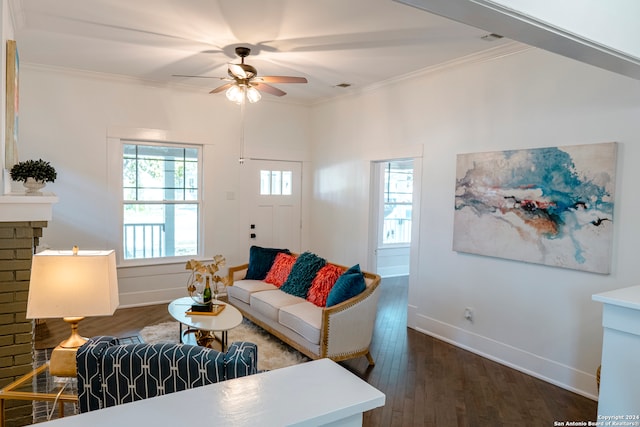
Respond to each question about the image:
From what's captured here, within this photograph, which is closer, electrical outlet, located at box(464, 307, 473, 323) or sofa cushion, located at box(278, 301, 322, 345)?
sofa cushion, located at box(278, 301, 322, 345)

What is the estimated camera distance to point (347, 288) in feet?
11.5

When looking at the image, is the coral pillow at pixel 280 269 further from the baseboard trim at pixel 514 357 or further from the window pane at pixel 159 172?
the window pane at pixel 159 172

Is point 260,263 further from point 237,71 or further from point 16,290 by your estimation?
point 16,290

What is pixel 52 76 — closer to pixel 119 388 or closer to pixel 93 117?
pixel 93 117

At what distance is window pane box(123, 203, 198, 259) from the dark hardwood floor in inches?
44.7

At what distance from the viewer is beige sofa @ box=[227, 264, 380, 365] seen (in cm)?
335

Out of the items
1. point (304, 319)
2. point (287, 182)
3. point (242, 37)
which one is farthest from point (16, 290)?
point (287, 182)

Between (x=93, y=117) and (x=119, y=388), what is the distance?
4.34 meters

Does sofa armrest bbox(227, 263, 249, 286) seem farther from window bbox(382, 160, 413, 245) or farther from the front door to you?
window bbox(382, 160, 413, 245)

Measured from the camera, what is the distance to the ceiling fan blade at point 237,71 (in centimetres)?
361

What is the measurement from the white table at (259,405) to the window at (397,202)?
6.81m

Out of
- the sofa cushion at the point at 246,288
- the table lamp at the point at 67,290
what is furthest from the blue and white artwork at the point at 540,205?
the table lamp at the point at 67,290

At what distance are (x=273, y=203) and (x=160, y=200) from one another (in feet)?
5.59

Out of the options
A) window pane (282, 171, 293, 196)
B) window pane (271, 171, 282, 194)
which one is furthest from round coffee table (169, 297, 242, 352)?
window pane (282, 171, 293, 196)
